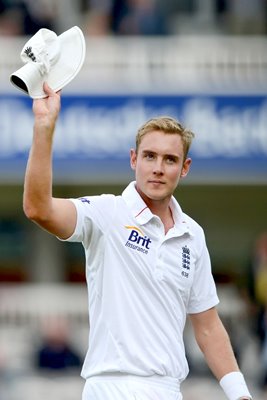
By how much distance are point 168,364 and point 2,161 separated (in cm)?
1441

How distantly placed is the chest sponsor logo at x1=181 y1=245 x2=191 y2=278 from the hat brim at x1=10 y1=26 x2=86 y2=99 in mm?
1072

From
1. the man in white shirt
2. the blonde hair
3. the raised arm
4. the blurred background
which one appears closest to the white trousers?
the man in white shirt

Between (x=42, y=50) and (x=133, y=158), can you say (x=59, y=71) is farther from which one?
(x=133, y=158)

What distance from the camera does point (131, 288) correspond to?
834cm

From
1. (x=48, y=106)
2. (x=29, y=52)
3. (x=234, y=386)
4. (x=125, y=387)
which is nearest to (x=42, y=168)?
(x=48, y=106)

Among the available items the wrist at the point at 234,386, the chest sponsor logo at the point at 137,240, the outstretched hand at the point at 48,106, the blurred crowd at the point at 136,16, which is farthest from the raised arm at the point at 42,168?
the blurred crowd at the point at 136,16

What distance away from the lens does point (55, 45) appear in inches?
316

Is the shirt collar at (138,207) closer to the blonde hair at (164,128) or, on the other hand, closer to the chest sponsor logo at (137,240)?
the chest sponsor logo at (137,240)

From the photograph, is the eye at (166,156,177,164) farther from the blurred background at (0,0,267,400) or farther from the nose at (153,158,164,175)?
the blurred background at (0,0,267,400)

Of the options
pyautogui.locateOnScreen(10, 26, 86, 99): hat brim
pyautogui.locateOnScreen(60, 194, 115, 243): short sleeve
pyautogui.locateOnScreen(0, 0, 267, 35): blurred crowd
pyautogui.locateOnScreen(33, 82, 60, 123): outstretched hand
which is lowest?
pyautogui.locateOnScreen(60, 194, 115, 243): short sleeve

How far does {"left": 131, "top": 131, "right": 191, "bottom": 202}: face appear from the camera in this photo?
27.5ft

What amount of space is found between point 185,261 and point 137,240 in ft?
0.95

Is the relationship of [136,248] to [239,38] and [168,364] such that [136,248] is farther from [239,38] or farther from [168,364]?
[239,38]

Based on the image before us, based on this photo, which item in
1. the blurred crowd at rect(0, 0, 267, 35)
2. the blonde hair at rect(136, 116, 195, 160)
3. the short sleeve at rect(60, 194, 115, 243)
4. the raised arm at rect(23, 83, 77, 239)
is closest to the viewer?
the raised arm at rect(23, 83, 77, 239)
